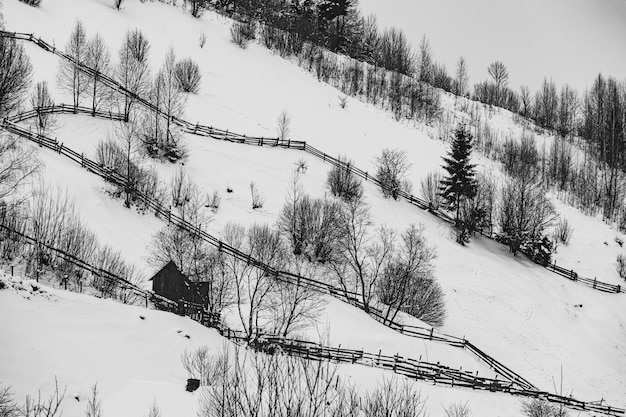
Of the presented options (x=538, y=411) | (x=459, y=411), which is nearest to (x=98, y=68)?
(x=459, y=411)

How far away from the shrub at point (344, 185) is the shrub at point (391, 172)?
10.6 feet

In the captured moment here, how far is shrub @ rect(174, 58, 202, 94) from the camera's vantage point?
5006 cm

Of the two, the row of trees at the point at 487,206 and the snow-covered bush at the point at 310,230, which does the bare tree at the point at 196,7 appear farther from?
the snow-covered bush at the point at 310,230

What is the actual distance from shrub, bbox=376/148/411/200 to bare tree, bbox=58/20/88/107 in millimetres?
28215

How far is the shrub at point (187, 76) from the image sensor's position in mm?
50062

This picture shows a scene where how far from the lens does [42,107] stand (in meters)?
37.0

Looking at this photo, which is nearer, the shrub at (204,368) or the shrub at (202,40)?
the shrub at (204,368)

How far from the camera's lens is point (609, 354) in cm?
3416

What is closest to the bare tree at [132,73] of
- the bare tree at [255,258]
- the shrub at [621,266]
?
the bare tree at [255,258]

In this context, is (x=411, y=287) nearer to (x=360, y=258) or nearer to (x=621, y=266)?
(x=360, y=258)

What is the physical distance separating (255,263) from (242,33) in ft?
147

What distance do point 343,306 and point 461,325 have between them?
900 cm

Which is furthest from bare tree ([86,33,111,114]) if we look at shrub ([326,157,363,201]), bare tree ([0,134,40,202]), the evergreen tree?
the evergreen tree

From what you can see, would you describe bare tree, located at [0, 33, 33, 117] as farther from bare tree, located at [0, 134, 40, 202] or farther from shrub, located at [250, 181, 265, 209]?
shrub, located at [250, 181, 265, 209]
